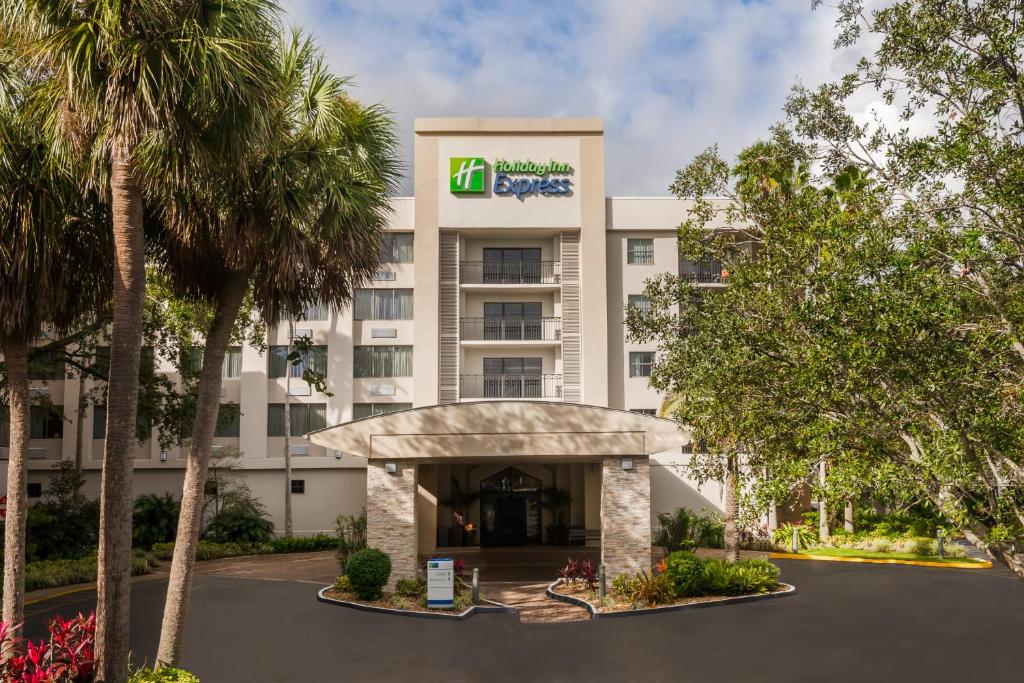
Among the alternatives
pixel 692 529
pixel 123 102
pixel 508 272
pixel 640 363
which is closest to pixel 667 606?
pixel 692 529

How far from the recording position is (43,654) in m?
9.88

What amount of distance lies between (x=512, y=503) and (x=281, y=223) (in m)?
24.1

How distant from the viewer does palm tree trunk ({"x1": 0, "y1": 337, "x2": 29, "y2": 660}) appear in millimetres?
11766

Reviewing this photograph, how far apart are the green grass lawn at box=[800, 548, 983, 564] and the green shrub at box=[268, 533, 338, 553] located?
1701 centimetres

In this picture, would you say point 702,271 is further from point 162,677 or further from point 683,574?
point 162,677

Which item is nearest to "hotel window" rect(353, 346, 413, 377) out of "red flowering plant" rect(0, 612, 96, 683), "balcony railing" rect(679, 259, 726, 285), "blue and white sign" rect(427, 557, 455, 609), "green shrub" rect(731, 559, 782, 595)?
"balcony railing" rect(679, 259, 726, 285)

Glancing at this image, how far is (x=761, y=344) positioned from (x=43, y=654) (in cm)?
926

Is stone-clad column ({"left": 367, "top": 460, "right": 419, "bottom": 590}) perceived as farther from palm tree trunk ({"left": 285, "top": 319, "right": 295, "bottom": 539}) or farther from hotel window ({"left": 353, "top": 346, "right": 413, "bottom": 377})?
hotel window ({"left": 353, "top": 346, "right": 413, "bottom": 377})

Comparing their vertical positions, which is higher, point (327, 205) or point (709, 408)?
point (327, 205)

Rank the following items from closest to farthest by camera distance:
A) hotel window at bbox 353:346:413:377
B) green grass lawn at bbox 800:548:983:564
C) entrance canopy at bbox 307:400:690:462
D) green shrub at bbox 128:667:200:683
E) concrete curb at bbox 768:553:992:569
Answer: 1. green shrub at bbox 128:667:200:683
2. entrance canopy at bbox 307:400:690:462
3. concrete curb at bbox 768:553:992:569
4. green grass lawn at bbox 800:548:983:564
5. hotel window at bbox 353:346:413:377

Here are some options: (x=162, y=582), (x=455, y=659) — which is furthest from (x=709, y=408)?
(x=162, y=582)

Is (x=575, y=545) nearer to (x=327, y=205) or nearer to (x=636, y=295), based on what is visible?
(x=636, y=295)

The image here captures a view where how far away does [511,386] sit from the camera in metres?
34.3

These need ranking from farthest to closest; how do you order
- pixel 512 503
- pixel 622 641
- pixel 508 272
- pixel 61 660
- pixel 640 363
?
pixel 508 272 → pixel 640 363 → pixel 512 503 → pixel 622 641 → pixel 61 660
